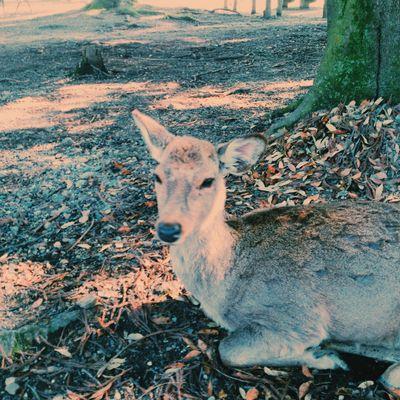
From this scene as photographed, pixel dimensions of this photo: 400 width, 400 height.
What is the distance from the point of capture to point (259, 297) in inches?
135

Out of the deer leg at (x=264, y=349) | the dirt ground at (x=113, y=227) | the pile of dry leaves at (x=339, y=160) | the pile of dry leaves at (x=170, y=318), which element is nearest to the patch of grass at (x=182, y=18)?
the dirt ground at (x=113, y=227)

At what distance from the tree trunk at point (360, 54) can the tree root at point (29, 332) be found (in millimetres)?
3661

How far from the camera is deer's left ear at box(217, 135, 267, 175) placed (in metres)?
3.47

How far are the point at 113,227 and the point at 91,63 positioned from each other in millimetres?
6507

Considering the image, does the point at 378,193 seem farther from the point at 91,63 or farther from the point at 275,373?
the point at 91,63

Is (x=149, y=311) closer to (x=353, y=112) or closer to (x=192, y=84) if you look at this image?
(x=353, y=112)

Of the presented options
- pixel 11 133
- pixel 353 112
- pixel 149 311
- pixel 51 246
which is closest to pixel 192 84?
pixel 11 133

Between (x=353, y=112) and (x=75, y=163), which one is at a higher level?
(x=353, y=112)

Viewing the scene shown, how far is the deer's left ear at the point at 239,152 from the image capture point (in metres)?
3.47

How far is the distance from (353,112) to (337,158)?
0.64m

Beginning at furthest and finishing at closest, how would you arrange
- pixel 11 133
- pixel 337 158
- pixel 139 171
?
pixel 11 133
pixel 139 171
pixel 337 158

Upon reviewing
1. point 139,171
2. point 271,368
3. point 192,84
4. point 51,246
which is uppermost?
point 192,84

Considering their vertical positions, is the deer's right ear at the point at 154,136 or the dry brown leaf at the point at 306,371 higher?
the deer's right ear at the point at 154,136

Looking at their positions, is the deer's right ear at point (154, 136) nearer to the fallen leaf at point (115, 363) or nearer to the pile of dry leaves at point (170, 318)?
the pile of dry leaves at point (170, 318)
